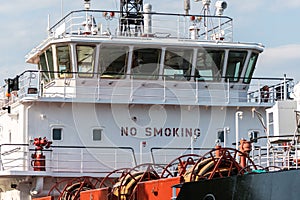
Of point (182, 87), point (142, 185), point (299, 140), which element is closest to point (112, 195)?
point (142, 185)

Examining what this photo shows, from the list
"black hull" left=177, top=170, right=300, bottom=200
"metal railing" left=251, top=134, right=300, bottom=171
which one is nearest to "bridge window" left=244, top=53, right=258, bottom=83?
"metal railing" left=251, top=134, right=300, bottom=171

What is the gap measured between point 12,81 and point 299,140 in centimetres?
1052

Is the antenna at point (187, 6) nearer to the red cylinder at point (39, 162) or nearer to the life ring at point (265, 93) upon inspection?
the life ring at point (265, 93)

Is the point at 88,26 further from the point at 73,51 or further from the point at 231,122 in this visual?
the point at 231,122

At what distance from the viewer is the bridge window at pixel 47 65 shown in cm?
2328

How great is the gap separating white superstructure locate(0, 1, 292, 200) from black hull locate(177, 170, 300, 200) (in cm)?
922

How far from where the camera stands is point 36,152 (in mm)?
20844

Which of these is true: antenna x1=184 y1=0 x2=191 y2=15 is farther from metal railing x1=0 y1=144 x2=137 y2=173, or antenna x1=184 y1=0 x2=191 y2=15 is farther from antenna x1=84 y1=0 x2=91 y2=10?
metal railing x1=0 y1=144 x2=137 y2=173

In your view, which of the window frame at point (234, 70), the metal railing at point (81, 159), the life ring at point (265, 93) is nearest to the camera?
the metal railing at point (81, 159)

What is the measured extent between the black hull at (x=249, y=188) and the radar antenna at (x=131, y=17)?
12.1 m

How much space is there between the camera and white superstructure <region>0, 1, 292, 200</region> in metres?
21.8

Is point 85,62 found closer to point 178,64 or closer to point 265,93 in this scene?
point 178,64

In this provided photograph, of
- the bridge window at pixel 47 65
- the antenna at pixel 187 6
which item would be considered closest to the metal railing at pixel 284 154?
the bridge window at pixel 47 65

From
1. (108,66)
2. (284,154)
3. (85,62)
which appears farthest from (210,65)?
(284,154)
